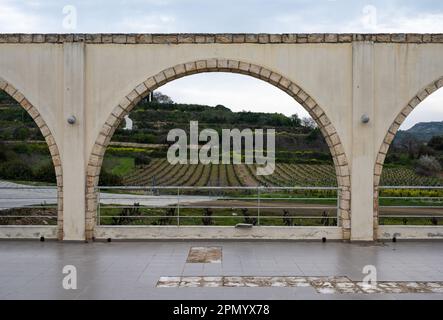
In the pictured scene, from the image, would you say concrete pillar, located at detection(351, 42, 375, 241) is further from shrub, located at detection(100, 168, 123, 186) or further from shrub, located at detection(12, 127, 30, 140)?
shrub, located at detection(12, 127, 30, 140)

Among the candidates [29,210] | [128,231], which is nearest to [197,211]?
[29,210]

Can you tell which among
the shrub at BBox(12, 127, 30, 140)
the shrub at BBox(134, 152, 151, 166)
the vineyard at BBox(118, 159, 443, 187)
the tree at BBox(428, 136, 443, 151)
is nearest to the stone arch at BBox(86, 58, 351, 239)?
the vineyard at BBox(118, 159, 443, 187)

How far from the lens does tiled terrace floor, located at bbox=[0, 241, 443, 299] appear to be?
504 centimetres

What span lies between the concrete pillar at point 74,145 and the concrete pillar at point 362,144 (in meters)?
4.24

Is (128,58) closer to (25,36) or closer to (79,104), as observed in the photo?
(79,104)

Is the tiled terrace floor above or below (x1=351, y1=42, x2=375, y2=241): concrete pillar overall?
below

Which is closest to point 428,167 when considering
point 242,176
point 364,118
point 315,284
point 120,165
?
point 242,176

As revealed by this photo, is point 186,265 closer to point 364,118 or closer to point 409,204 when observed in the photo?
point 364,118

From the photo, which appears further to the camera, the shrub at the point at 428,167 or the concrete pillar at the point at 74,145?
the shrub at the point at 428,167

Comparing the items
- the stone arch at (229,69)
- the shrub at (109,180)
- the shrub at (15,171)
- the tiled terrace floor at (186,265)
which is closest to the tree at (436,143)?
the shrub at (109,180)

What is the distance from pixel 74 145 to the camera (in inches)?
315

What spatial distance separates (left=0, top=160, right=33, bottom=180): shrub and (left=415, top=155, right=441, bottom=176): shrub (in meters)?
22.2

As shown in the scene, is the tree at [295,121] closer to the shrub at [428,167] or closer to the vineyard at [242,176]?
the vineyard at [242,176]

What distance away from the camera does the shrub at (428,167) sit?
1147 inches
